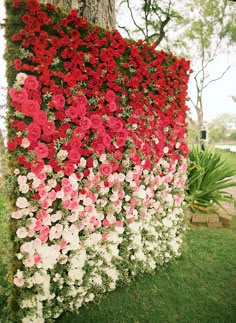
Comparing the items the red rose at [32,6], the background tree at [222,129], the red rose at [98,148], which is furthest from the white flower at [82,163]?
the background tree at [222,129]

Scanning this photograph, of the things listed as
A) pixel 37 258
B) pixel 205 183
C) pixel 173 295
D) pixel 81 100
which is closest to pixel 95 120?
pixel 81 100

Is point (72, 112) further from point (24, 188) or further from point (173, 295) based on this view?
point (173, 295)

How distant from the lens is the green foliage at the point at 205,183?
245 inches

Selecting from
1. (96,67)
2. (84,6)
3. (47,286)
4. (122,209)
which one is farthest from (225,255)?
(84,6)

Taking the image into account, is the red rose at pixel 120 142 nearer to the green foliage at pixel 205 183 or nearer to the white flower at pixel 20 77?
the white flower at pixel 20 77

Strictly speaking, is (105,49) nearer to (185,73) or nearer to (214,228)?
(185,73)

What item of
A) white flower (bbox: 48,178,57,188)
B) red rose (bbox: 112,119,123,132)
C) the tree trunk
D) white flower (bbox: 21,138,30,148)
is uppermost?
the tree trunk

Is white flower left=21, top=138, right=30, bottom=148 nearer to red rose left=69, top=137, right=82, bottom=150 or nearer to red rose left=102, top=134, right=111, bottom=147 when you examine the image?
red rose left=69, top=137, right=82, bottom=150

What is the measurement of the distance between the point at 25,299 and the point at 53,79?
6.54ft

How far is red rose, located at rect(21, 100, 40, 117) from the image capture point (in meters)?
2.57

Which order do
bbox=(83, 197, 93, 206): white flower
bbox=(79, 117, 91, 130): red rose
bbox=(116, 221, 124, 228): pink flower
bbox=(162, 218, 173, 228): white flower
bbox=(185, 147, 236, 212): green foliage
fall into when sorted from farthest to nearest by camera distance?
1. bbox=(185, 147, 236, 212): green foliage
2. bbox=(162, 218, 173, 228): white flower
3. bbox=(116, 221, 124, 228): pink flower
4. bbox=(83, 197, 93, 206): white flower
5. bbox=(79, 117, 91, 130): red rose

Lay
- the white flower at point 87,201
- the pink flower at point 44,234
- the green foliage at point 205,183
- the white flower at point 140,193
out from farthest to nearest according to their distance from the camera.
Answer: the green foliage at point 205,183, the white flower at point 140,193, the white flower at point 87,201, the pink flower at point 44,234

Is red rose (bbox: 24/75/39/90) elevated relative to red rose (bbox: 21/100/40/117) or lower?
elevated

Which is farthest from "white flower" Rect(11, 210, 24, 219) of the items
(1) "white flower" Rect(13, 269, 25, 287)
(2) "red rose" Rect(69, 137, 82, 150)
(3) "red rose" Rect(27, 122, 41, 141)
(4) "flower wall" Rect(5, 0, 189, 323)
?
(2) "red rose" Rect(69, 137, 82, 150)
